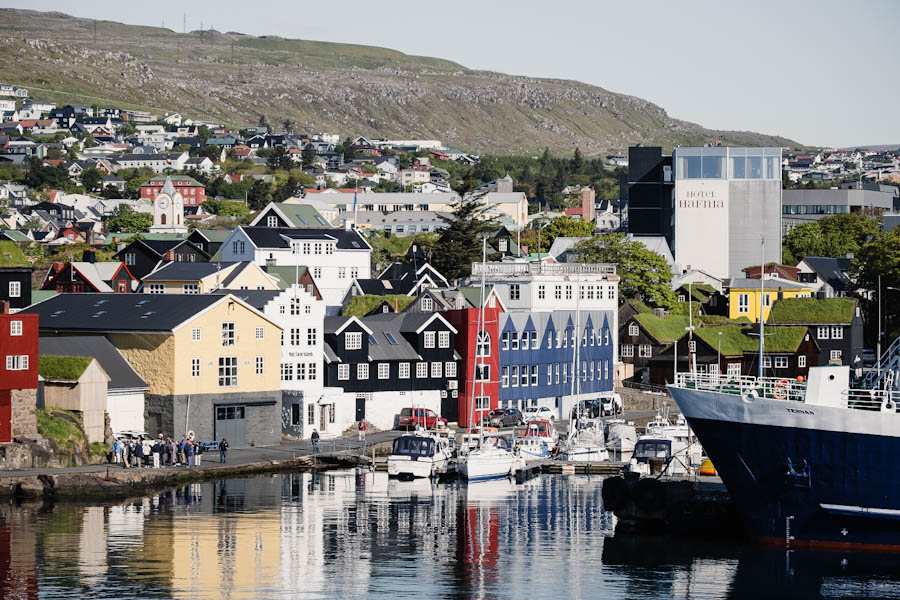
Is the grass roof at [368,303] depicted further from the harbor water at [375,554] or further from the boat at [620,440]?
the harbor water at [375,554]

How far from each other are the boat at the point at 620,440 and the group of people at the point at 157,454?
826 inches

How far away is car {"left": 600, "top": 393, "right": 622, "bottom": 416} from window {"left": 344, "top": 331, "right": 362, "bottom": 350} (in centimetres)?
1904

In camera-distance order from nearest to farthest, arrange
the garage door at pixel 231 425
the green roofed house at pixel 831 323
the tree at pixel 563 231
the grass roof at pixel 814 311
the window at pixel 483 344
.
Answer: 1. the garage door at pixel 231 425
2. the window at pixel 483 344
3. the green roofed house at pixel 831 323
4. the grass roof at pixel 814 311
5. the tree at pixel 563 231

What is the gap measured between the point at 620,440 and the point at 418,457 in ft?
47.3

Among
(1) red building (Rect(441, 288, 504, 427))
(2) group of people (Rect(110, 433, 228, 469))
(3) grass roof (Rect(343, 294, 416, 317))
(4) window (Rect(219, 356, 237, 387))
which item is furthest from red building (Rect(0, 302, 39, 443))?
A: (3) grass roof (Rect(343, 294, 416, 317))

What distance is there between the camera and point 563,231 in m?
162

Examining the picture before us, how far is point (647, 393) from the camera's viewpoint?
102750mm

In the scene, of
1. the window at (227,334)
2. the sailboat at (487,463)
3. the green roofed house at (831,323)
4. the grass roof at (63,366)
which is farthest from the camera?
the green roofed house at (831,323)

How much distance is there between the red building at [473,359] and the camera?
86625 millimetres

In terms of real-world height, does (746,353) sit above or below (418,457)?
above

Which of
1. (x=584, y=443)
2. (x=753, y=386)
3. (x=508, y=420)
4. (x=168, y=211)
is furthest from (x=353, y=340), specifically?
(x=168, y=211)

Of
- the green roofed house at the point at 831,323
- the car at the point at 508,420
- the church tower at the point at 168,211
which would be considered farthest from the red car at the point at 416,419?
the church tower at the point at 168,211

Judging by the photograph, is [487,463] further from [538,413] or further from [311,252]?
[311,252]

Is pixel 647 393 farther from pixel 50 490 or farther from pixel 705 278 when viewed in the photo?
pixel 50 490
